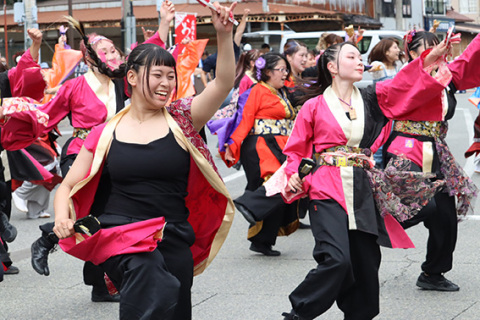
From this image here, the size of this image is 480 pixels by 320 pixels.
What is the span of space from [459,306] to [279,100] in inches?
110

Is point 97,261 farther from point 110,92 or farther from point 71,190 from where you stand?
point 110,92

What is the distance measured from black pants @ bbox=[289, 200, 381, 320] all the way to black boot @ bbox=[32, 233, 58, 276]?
4.22 feet

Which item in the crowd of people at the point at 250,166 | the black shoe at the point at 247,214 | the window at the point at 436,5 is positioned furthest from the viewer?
the window at the point at 436,5

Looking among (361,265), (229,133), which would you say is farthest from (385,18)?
(361,265)

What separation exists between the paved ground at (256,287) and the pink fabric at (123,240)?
167cm

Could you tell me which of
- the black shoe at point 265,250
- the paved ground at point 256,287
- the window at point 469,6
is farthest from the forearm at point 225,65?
the window at point 469,6

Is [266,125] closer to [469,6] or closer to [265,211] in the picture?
[265,211]

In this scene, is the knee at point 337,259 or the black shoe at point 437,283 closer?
the knee at point 337,259

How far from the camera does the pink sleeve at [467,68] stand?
5305mm

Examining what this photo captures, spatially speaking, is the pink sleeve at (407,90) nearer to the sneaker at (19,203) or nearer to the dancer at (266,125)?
the dancer at (266,125)

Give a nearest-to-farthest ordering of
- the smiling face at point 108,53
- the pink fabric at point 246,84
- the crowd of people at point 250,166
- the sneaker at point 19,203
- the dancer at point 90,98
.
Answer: the crowd of people at point 250,166, the smiling face at point 108,53, the dancer at point 90,98, the pink fabric at point 246,84, the sneaker at point 19,203

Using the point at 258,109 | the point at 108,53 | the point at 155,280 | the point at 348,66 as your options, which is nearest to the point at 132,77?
the point at 155,280

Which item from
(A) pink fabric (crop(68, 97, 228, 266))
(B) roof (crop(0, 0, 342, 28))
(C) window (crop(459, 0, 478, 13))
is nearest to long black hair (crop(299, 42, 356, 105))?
(A) pink fabric (crop(68, 97, 228, 266))

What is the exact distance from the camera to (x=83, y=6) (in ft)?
127
